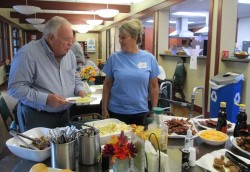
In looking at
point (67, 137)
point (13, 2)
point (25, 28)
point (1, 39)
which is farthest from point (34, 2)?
point (25, 28)

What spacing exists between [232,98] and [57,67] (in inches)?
107

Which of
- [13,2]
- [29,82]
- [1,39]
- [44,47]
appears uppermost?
[13,2]

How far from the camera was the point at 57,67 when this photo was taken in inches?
70.2

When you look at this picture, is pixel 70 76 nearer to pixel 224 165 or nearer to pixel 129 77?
pixel 129 77

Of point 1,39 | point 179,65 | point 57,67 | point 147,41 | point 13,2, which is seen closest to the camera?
point 57,67

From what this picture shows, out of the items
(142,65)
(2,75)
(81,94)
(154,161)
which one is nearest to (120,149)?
(154,161)

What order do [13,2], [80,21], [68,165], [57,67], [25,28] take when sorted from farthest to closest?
1. [25,28]
2. [80,21]
3. [13,2]
4. [57,67]
5. [68,165]

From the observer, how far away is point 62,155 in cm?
107

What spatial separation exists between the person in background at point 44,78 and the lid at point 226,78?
97.8 inches

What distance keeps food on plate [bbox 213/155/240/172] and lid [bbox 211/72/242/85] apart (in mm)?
2624

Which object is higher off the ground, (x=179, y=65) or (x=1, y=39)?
(x=1, y=39)

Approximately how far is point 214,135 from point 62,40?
1166 mm

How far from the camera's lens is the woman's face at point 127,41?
1913 mm

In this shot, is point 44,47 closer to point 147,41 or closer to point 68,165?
point 68,165
